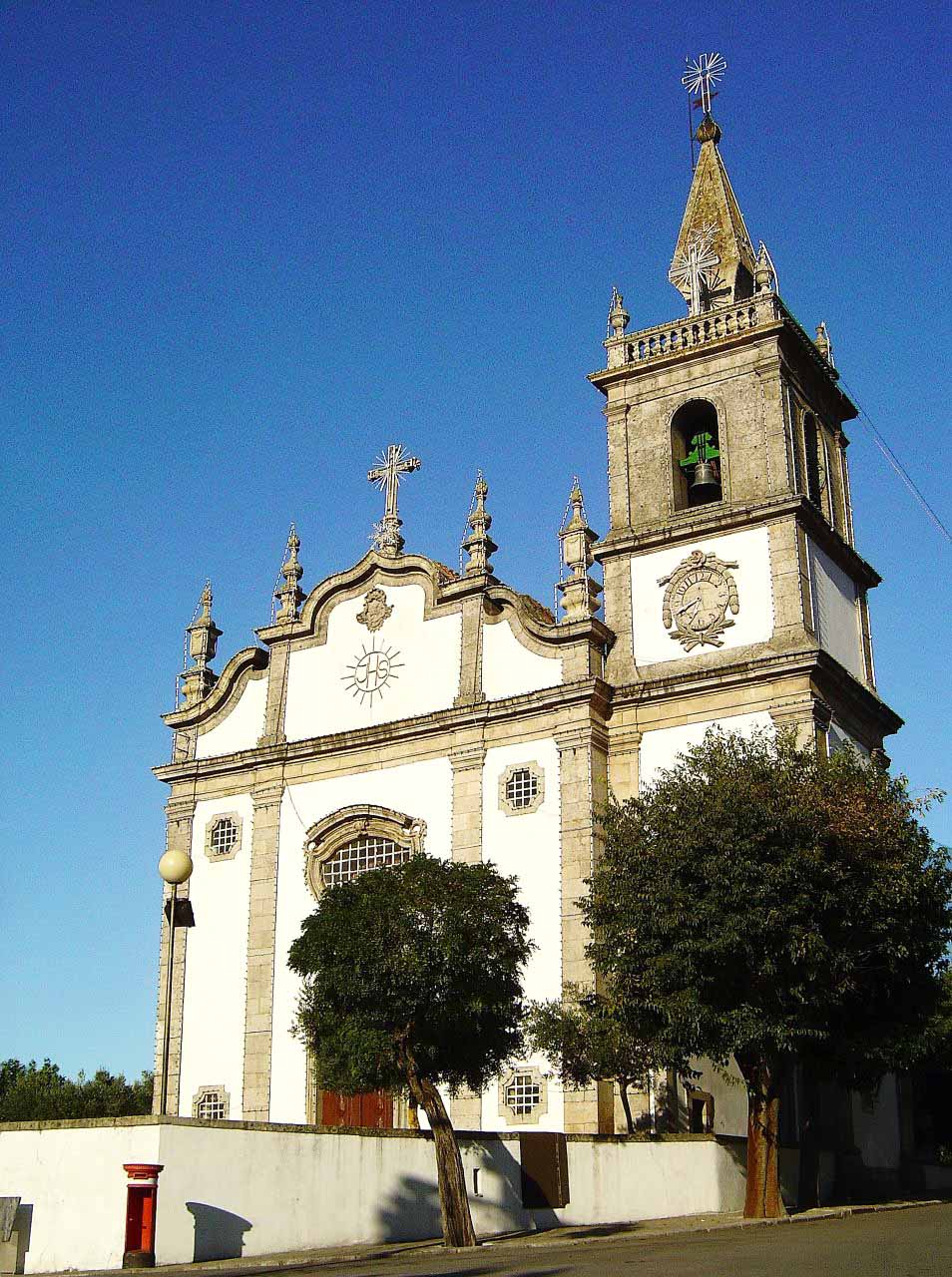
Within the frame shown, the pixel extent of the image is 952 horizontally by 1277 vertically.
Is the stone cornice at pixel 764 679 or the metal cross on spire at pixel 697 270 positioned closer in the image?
the stone cornice at pixel 764 679

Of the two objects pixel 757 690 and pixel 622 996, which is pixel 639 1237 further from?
pixel 757 690

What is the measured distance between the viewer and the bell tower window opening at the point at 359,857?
35.5m

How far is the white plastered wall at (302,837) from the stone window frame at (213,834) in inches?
56.4

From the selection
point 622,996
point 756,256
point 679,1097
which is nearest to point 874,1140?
point 679,1097

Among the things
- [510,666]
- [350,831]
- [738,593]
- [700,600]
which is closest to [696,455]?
[700,600]

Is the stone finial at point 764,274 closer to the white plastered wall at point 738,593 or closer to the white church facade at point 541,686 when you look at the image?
the white church facade at point 541,686

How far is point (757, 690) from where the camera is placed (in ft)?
106

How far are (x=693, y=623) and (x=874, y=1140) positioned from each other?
1205 centimetres

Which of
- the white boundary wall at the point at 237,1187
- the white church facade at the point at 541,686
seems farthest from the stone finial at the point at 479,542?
the white boundary wall at the point at 237,1187

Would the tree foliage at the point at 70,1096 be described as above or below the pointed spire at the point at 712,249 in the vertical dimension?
below

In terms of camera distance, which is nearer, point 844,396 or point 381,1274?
point 381,1274

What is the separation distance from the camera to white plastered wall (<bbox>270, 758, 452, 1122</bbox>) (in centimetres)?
3425

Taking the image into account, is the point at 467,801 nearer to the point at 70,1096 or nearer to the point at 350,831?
the point at 350,831

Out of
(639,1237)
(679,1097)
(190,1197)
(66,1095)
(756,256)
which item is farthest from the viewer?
(66,1095)
